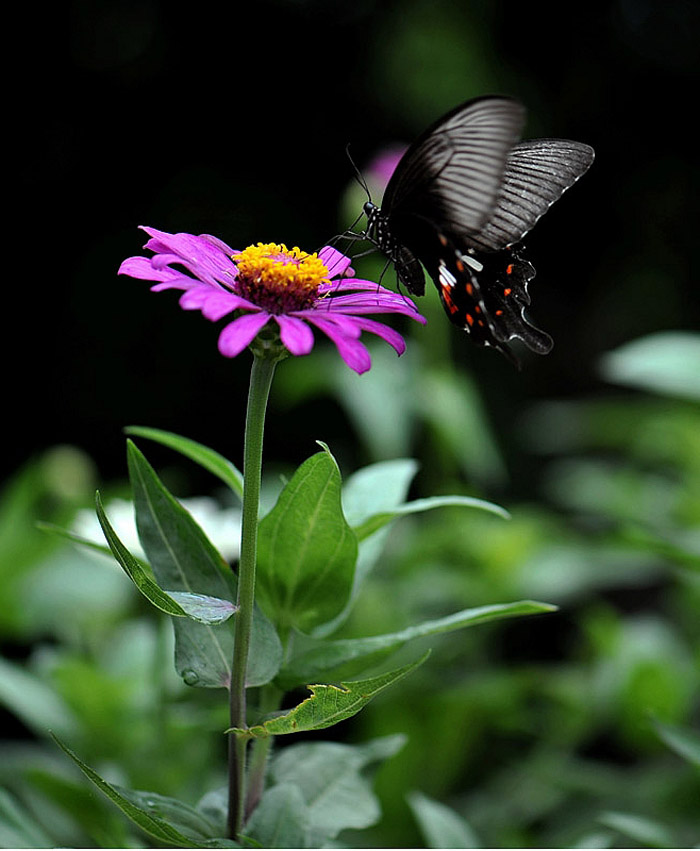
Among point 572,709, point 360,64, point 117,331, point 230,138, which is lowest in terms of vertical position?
point 117,331

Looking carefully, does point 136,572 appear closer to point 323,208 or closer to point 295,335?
point 295,335

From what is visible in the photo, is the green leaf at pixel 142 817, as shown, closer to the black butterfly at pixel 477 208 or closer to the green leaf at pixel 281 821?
the green leaf at pixel 281 821

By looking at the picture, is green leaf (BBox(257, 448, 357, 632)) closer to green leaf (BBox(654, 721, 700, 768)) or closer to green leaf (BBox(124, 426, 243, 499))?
green leaf (BBox(124, 426, 243, 499))

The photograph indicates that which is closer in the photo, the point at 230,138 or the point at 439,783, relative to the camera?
the point at 439,783

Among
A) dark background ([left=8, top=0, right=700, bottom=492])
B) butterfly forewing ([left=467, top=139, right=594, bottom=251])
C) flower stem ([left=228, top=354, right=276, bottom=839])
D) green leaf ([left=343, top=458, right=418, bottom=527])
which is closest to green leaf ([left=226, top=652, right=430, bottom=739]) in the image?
flower stem ([left=228, top=354, right=276, bottom=839])

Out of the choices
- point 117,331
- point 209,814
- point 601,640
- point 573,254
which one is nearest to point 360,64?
point 573,254

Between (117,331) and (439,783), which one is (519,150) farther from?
(117,331)
